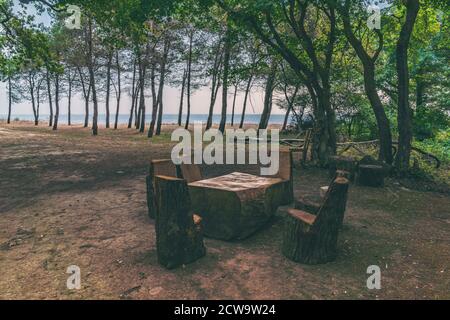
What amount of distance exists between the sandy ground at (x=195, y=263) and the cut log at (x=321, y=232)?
0.16m

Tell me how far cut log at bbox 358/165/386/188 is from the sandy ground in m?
1.03

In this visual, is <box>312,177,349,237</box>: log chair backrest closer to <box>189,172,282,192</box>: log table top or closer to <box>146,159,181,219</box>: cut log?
<box>189,172,282,192</box>: log table top

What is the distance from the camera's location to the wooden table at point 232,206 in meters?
5.99

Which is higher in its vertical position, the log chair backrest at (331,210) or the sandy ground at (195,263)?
the log chair backrest at (331,210)

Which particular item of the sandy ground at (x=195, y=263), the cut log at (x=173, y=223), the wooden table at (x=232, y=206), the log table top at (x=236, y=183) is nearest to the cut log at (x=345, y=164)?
the sandy ground at (x=195, y=263)

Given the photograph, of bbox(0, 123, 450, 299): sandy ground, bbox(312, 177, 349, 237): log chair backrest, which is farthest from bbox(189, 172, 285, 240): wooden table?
bbox(312, 177, 349, 237): log chair backrest

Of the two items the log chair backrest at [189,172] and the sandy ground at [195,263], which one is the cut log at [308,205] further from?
the log chair backrest at [189,172]

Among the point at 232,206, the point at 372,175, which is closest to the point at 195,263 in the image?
the point at 232,206

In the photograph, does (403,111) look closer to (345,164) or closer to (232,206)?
(345,164)

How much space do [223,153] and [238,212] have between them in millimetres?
10900

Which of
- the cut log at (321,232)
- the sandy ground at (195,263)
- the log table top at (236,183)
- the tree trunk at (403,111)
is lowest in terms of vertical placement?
the sandy ground at (195,263)

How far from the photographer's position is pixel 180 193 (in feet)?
16.2
